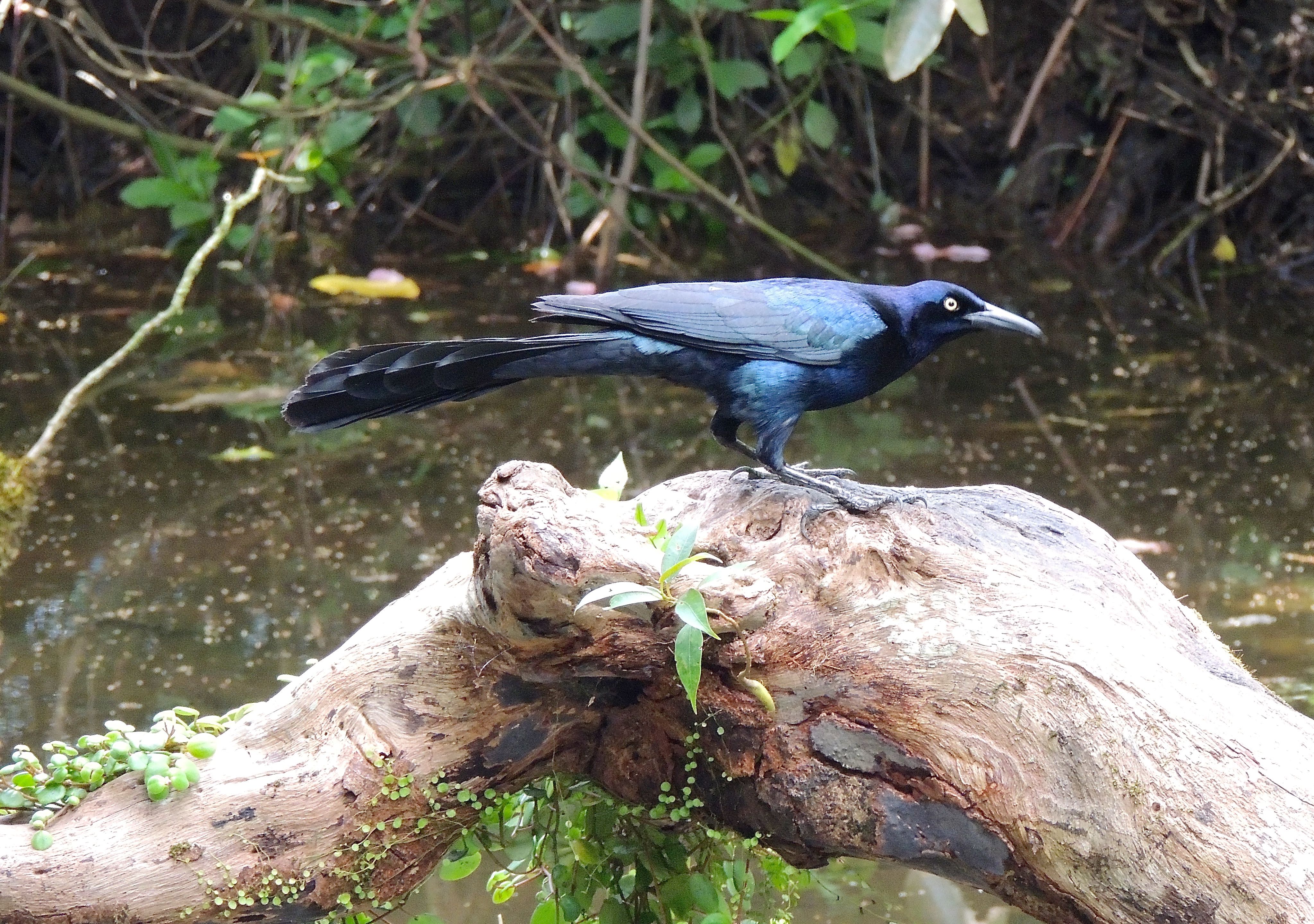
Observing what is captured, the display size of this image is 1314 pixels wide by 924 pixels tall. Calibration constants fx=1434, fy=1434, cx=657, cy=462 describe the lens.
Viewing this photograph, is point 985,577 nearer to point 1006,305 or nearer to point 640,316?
point 640,316

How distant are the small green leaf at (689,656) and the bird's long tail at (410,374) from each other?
26.2 inches

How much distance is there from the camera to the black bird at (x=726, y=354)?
7.54 ft

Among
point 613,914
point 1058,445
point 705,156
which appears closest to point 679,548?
point 613,914

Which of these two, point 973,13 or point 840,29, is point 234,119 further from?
point 973,13

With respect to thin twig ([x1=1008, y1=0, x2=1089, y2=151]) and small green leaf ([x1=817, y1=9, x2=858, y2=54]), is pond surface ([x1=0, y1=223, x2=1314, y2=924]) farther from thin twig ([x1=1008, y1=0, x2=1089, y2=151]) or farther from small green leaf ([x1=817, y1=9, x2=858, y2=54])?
small green leaf ([x1=817, y1=9, x2=858, y2=54])

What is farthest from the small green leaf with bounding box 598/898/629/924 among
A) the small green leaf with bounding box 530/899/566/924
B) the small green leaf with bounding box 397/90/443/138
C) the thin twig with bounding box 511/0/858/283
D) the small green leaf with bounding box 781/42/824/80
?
the small green leaf with bounding box 397/90/443/138

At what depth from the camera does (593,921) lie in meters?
2.25

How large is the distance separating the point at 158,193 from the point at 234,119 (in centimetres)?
53

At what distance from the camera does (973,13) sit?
103 inches

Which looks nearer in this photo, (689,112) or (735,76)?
(735,76)

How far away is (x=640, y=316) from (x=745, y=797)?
0.82 meters

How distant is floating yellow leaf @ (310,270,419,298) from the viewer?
621cm

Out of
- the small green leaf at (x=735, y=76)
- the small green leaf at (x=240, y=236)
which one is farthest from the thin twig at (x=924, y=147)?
the small green leaf at (x=240, y=236)

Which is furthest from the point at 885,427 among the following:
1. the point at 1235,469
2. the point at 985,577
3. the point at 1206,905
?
the point at 1206,905
